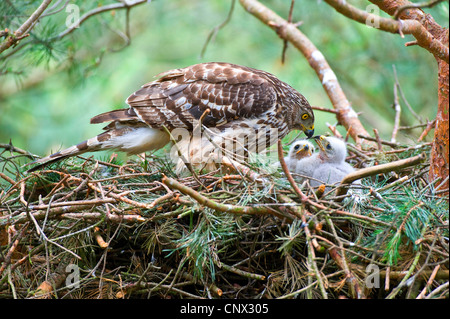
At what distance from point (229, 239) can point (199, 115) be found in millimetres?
1327

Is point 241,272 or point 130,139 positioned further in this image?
point 130,139

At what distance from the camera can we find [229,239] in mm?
2824

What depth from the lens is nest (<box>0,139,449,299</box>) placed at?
2.51 meters

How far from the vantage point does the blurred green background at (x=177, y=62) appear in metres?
5.24

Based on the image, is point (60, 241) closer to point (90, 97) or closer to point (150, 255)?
point (150, 255)

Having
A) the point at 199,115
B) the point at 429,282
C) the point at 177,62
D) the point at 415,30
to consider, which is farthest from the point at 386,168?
the point at 177,62

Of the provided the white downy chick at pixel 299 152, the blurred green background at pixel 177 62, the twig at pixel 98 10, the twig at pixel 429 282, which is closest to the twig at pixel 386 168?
the twig at pixel 429 282

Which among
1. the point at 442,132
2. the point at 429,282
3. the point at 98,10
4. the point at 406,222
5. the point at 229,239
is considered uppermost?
the point at 98,10

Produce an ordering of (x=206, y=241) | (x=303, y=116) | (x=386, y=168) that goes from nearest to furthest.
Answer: (x=386, y=168) → (x=206, y=241) → (x=303, y=116)

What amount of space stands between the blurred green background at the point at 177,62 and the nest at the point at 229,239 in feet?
6.32

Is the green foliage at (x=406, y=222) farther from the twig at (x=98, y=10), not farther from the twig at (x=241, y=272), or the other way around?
the twig at (x=98, y=10)

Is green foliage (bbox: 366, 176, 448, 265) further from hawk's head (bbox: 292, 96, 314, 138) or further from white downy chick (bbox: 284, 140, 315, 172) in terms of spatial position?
hawk's head (bbox: 292, 96, 314, 138)

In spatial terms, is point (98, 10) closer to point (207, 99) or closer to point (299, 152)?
point (207, 99)

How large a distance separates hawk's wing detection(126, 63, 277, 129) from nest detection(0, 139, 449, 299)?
2.47 feet
